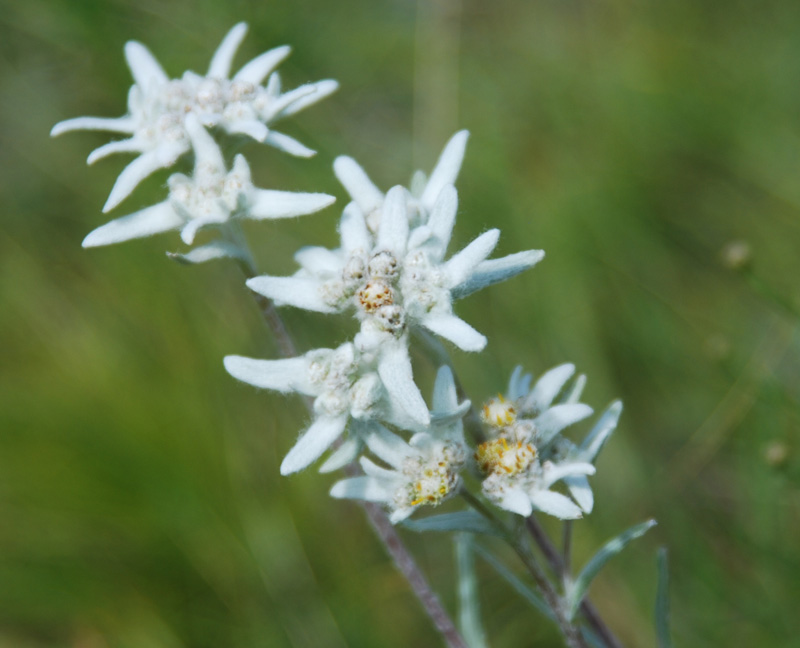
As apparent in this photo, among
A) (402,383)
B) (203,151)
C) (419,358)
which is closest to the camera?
(402,383)

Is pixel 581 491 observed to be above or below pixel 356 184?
below

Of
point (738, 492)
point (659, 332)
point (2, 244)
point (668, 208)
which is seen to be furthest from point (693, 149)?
point (2, 244)

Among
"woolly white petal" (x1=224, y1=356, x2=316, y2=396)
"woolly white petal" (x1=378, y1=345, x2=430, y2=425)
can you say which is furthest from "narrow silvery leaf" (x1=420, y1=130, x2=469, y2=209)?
"woolly white petal" (x1=224, y1=356, x2=316, y2=396)

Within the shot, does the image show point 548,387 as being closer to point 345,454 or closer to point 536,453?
point 536,453

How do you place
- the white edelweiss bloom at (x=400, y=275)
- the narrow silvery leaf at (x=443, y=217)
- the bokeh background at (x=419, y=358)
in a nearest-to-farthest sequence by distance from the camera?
1. the white edelweiss bloom at (x=400, y=275)
2. the narrow silvery leaf at (x=443, y=217)
3. the bokeh background at (x=419, y=358)

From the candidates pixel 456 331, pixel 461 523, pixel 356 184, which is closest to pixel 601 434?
pixel 461 523

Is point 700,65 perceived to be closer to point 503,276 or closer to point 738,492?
point 738,492

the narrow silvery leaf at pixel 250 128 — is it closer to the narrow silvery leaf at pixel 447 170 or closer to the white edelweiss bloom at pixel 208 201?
the white edelweiss bloom at pixel 208 201

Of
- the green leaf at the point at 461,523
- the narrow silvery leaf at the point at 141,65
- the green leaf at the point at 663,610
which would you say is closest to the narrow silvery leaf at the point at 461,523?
the green leaf at the point at 461,523
